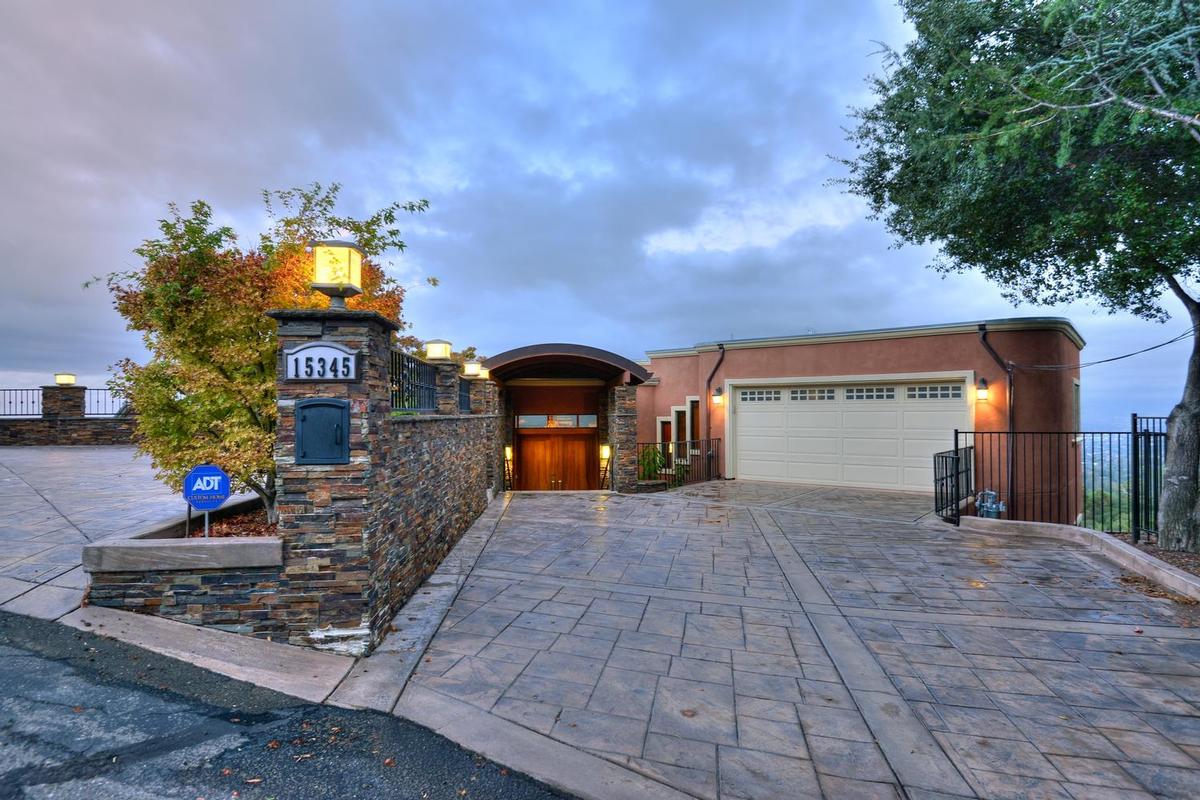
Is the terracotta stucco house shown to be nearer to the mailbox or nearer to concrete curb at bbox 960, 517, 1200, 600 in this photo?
concrete curb at bbox 960, 517, 1200, 600

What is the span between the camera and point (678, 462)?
12.0 m

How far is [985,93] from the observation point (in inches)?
225

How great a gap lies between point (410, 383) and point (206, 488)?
188 centimetres

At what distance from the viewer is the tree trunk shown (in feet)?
17.7

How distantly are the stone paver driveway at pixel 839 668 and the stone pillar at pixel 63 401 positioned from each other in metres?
16.8

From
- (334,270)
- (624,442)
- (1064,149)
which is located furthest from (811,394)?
(334,270)

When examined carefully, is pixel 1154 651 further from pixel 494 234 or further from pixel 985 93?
pixel 494 234

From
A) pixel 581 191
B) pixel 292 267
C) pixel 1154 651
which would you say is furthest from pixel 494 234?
pixel 1154 651

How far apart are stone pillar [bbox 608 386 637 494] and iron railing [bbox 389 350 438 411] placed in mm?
4495

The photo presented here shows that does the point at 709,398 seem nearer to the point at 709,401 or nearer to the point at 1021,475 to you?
the point at 709,401

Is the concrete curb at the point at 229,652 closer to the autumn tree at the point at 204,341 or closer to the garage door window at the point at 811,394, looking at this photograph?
the autumn tree at the point at 204,341

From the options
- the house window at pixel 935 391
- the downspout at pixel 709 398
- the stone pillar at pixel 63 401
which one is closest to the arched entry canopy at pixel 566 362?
the downspout at pixel 709 398

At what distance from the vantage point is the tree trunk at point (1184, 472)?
5.39m

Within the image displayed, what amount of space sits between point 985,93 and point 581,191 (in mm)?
18783
